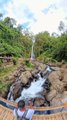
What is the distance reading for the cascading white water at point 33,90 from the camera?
11305 millimetres

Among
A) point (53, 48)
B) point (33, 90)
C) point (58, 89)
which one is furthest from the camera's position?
point (53, 48)

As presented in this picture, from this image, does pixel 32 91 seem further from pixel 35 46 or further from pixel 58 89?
pixel 35 46

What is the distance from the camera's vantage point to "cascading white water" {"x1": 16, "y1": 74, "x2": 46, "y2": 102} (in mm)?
11305

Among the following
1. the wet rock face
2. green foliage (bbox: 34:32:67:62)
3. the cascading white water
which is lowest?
the cascading white water

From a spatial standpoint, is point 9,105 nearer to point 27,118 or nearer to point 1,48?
point 27,118

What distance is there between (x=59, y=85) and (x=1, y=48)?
762 centimetres

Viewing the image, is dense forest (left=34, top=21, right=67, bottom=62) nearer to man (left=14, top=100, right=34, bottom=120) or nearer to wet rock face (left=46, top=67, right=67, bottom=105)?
wet rock face (left=46, top=67, right=67, bottom=105)

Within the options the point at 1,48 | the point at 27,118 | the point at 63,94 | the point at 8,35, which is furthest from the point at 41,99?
the point at 8,35

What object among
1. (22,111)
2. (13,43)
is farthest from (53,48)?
(22,111)

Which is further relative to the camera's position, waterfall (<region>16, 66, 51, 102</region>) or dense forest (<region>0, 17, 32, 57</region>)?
dense forest (<region>0, 17, 32, 57</region>)

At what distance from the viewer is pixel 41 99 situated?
32.1 ft

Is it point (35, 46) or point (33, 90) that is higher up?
point (35, 46)

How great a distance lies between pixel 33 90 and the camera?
491 inches

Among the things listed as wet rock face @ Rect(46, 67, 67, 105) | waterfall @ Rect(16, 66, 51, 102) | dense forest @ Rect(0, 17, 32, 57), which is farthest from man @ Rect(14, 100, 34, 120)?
dense forest @ Rect(0, 17, 32, 57)
